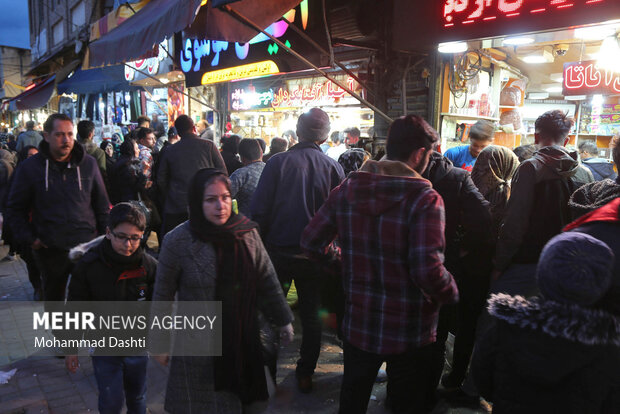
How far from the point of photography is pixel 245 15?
518 centimetres

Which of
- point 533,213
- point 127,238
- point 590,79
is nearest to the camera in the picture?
point 127,238

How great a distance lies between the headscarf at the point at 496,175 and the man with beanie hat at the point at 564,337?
2052 mm

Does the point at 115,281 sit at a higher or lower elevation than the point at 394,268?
lower

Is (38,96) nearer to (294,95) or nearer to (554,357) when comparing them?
(294,95)

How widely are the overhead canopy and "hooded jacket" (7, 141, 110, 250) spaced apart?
6.96 feet

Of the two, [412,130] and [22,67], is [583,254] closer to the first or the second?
[412,130]

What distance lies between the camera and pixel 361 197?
228 centimetres

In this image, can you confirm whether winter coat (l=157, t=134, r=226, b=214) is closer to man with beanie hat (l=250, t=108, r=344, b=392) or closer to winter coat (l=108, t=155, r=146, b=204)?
winter coat (l=108, t=155, r=146, b=204)

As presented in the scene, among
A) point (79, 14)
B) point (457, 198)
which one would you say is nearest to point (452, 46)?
point (457, 198)

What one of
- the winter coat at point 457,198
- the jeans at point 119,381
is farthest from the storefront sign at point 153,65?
the winter coat at point 457,198

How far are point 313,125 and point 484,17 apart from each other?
2.03m

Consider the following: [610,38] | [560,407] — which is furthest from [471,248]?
[610,38]

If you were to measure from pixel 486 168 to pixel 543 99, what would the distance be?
1309 cm

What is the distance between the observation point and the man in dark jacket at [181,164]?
5352 millimetres
